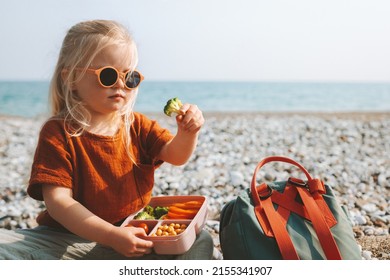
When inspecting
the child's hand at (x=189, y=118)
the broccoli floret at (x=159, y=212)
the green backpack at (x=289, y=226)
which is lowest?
the broccoli floret at (x=159, y=212)

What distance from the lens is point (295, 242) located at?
88.2 inches

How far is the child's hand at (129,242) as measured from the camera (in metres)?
2.12

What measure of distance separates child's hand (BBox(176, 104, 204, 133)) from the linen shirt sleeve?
626 mm

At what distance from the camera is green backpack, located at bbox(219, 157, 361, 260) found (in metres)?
2.21

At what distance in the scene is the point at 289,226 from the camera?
2.31 meters

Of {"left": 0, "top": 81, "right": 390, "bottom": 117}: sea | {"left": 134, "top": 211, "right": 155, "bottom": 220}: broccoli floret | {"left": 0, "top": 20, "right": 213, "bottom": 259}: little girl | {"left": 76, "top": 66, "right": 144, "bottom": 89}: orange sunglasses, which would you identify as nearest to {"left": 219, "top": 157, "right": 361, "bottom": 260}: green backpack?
{"left": 0, "top": 20, "right": 213, "bottom": 259}: little girl

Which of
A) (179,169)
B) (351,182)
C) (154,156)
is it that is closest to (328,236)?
(154,156)

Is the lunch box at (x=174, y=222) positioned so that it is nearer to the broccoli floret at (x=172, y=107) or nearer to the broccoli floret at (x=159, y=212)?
the broccoli floret at (x=159, y=212)

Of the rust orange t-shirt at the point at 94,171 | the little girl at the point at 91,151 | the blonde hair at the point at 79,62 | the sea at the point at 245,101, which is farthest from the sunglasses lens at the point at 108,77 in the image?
the sea at the point at 245,101

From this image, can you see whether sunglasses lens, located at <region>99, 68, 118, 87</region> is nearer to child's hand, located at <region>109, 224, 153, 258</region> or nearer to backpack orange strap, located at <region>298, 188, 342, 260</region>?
child's hand, located at <region>109, 224, 153, 258</region>

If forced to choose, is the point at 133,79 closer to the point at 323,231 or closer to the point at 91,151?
the point at 91,151

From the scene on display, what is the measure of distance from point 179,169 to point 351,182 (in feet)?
6.72

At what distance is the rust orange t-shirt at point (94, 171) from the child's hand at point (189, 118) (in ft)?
1.01
